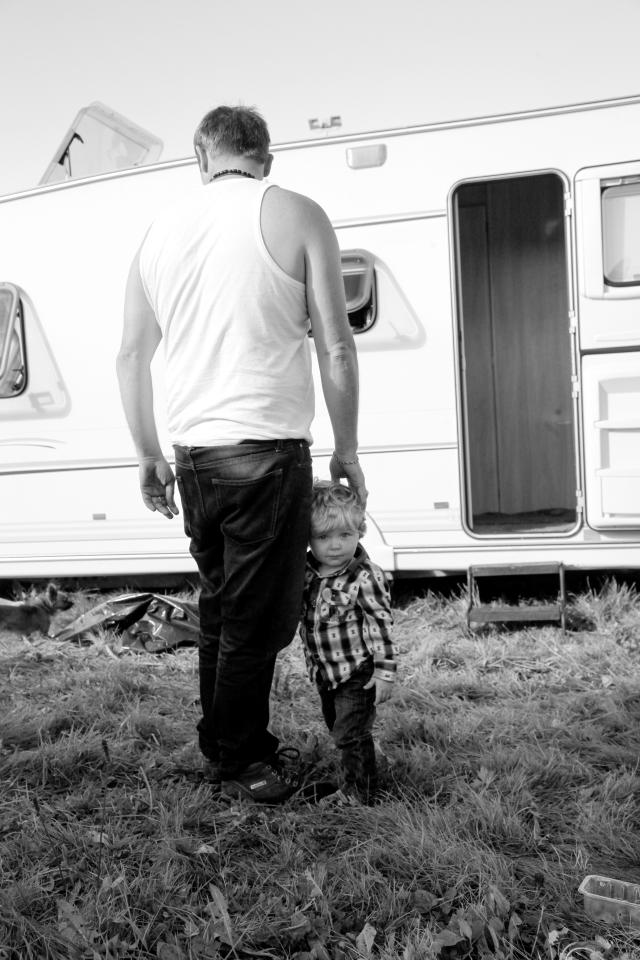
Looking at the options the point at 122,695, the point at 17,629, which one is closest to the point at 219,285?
the point at 122,695

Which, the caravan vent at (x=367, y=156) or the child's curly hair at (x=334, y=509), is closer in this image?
the child's curly hair at (x=334, y=509)

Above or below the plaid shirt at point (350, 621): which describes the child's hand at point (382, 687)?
below

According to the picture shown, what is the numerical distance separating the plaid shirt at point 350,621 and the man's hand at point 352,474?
207mm

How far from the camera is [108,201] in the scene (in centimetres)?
515

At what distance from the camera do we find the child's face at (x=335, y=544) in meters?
2.53

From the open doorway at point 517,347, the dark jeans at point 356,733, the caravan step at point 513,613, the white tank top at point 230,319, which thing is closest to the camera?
the white tank top at point 230,319

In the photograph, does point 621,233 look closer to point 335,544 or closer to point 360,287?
point 360,287

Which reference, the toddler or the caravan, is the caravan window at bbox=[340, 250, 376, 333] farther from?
the toddler

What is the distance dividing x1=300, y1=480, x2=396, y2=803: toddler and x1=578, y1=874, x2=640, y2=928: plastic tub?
75cm

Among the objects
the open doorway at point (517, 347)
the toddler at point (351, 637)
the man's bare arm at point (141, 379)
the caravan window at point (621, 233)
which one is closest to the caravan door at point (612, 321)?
the caravan window at point (621, 233)

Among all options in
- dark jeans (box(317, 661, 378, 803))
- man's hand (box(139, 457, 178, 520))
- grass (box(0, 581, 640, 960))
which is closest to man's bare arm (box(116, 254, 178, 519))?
man's hand (box(139, 457, 178, 520))

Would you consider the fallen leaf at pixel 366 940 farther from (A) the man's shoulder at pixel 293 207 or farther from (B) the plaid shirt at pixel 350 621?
(A) the man's shoulder at pixel 293 207

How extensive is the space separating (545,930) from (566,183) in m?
3.66

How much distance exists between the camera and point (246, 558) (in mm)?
2393
